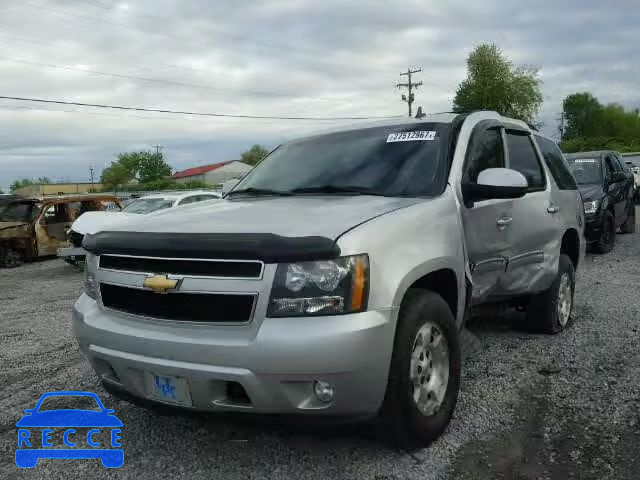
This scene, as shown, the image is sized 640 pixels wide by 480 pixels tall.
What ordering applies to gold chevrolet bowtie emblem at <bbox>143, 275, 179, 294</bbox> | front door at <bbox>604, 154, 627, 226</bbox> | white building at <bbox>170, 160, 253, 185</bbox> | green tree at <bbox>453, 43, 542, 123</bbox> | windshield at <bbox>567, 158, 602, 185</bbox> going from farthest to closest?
1. white building at <bbox>170, 160, 253, 185</bbox>
2. green tree at <bbox>453, 43, 542, 123</bbox>
3. windshield at <bbox>567, 158, 602, 185</bbox>
4. front door at <bbox>604, 154, 627, 226</bbox>
5. gold chevrolet bowtie emblem at <bbox>143, 275, 179, 294</bbox>

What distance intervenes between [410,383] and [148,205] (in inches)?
405

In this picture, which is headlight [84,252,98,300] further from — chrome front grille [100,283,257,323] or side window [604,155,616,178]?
side window [604,155,616,178]

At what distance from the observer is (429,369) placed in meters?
3.08

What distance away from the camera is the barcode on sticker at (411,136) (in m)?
3.91

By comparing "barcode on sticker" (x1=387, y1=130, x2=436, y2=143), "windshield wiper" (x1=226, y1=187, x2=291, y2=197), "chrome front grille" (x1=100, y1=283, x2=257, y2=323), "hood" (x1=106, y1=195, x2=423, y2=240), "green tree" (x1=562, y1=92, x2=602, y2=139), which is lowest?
"chrome front grille" (x1=100, y1=283, x2=257, y2=323)

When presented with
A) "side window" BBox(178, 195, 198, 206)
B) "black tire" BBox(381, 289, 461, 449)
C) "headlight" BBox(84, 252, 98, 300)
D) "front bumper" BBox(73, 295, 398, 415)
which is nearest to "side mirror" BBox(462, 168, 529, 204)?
"black tire" BBox(381, 289, 461, 449)

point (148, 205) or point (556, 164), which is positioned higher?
point (556, 164)

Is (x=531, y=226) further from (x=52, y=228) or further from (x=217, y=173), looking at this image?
(x=217, y=173)

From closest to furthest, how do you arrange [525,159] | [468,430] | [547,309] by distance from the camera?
[468,430], [525,159], [547,309]

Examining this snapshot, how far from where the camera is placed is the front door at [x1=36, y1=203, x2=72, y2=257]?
13.3m

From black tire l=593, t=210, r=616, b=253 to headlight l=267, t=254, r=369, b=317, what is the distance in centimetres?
875

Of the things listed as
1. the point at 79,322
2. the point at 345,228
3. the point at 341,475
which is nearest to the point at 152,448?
the point at 79,322

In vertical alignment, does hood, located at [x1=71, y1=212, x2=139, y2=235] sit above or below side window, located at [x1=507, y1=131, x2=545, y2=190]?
below

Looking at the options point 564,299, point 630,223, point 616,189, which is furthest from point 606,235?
point 564,299
